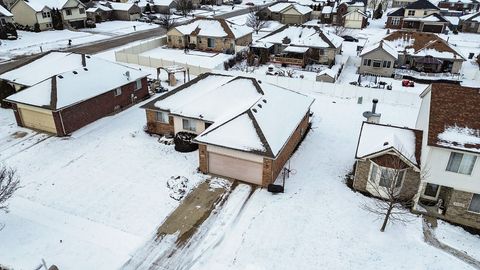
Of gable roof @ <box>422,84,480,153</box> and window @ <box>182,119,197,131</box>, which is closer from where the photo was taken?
gable roof @ <box>422,84,480,153</box>

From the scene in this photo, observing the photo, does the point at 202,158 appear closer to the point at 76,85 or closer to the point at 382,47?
the point at 76,85

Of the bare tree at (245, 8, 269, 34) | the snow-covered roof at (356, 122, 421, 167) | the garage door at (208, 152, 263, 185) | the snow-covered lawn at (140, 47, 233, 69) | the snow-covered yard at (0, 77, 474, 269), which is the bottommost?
the snow-covered yard at (0, 77, 474, 269)

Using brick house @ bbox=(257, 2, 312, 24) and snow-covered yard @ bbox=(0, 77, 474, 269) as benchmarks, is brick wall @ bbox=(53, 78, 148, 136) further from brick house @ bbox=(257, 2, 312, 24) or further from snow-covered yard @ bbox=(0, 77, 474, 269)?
brick house @ bbox=(257, 2, 312, 24)

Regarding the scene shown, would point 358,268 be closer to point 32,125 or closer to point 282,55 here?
point 32,125

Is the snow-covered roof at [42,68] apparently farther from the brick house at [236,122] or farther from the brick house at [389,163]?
the brick house at [389,163]

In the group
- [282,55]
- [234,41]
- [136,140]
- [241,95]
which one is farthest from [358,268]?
[234,41]

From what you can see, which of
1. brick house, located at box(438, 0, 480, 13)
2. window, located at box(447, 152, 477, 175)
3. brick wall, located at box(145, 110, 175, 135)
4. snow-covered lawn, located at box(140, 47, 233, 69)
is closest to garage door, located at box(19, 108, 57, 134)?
brick wall, located at box(145, 110, 175, 135)

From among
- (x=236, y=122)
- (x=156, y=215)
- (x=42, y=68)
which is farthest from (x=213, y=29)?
(x=156, y=215)
